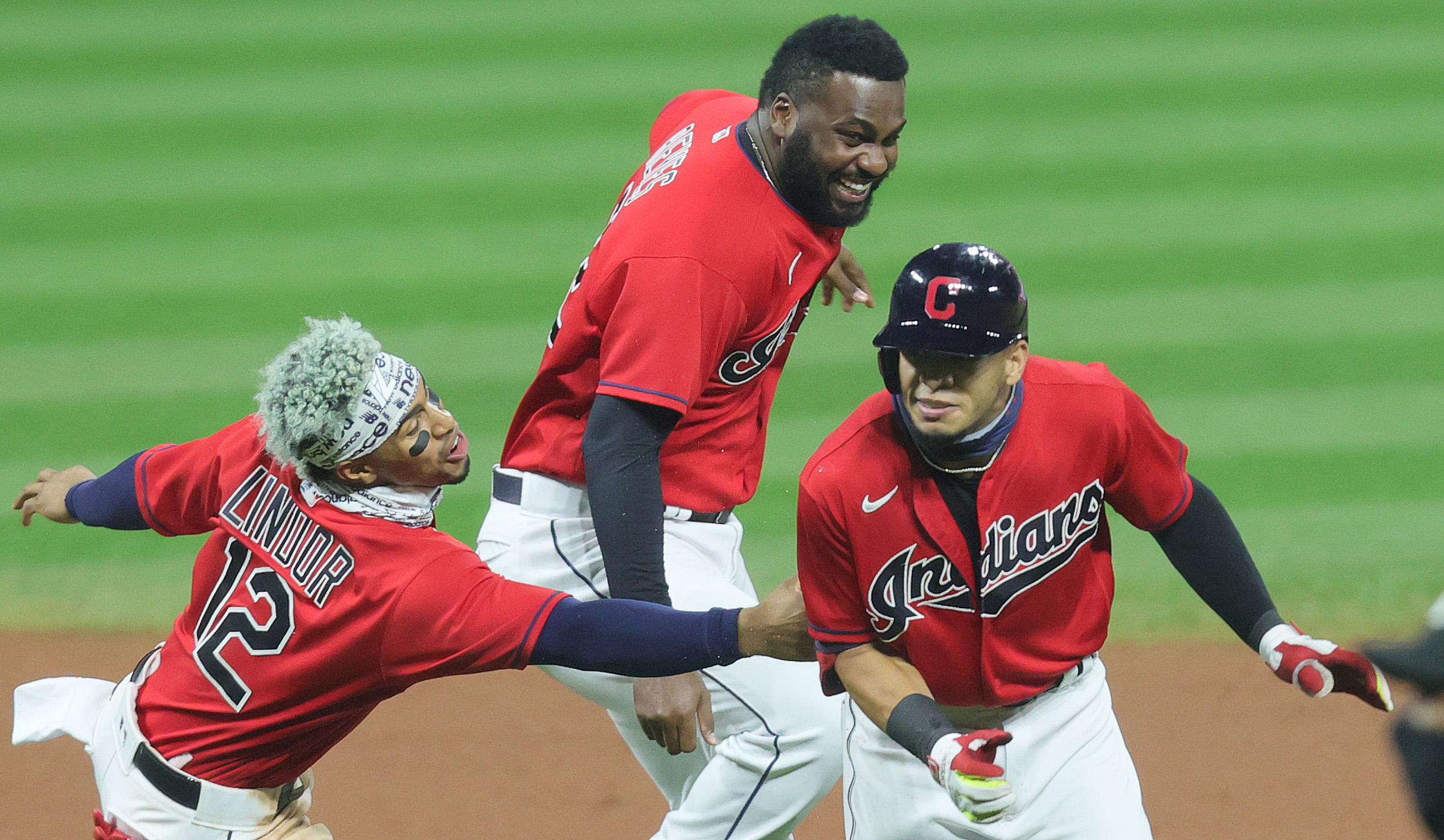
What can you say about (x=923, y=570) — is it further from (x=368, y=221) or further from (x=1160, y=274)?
(x=368, y=221)

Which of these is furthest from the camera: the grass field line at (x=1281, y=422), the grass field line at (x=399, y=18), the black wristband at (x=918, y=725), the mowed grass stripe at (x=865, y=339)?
the grass field line at (x=399, y=18)

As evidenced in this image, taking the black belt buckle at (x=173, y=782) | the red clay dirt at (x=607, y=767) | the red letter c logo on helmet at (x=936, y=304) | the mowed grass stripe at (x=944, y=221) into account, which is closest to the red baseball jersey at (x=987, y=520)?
the red letter c logo on helmet at (x=936, y=304)

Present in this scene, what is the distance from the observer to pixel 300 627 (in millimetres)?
2908

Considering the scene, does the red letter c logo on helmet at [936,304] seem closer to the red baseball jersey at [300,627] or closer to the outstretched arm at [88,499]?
the red baseball jersey at [300,627]

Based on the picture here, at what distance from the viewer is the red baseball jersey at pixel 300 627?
289cm

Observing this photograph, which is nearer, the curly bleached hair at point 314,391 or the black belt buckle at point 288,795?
the curly bleached hair at point 314,391

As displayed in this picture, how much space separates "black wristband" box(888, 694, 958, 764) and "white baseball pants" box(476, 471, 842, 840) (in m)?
0.65

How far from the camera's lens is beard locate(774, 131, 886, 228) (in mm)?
3314

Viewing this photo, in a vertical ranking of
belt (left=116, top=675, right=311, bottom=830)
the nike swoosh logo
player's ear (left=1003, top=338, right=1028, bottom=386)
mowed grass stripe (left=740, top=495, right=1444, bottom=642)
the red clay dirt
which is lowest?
the red clay dirt

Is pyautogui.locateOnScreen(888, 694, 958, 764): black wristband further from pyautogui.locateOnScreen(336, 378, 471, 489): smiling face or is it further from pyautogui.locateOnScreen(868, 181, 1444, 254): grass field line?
pyautogui.locateOnScreen(868, 181, 1444, 254): grass field line

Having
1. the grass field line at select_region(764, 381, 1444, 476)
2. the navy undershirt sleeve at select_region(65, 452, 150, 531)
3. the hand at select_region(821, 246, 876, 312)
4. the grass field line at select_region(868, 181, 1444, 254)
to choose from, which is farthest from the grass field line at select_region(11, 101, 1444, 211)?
the navy undershirt sleeve at select_region(65, 452, 150, 531)

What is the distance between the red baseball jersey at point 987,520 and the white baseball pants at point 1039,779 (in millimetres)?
146

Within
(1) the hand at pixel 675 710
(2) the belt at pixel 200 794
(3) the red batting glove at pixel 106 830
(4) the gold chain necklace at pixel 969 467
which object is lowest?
(3) the red batting glove at pixel 106 830

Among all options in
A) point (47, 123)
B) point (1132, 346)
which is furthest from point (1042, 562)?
point (47, 123)
